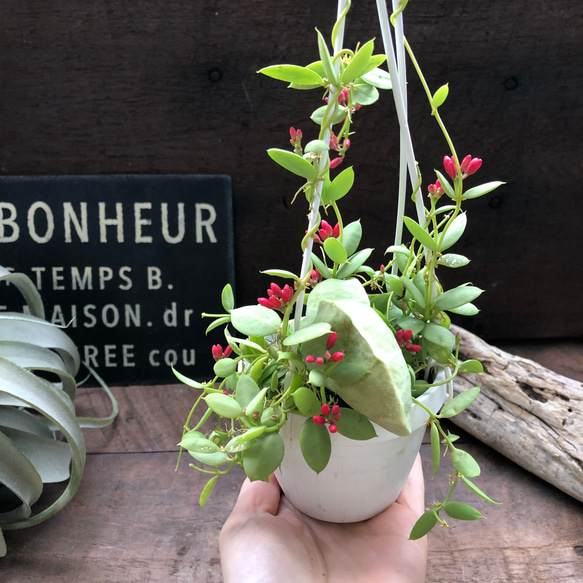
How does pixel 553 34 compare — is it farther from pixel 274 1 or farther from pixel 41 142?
pixel 41 142

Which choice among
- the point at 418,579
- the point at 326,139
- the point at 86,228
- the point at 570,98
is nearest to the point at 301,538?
the point at 418,579

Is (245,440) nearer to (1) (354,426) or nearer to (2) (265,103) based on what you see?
(1) (354,426)

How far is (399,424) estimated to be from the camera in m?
0.34

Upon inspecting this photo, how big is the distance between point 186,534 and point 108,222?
0.42 m

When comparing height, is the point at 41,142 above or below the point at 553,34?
below

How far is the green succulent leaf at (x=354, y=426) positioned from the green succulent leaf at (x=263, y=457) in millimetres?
41

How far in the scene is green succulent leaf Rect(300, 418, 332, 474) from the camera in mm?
358

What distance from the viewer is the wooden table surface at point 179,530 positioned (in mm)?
540

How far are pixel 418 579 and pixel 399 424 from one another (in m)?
0.19

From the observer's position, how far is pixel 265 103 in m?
0.75

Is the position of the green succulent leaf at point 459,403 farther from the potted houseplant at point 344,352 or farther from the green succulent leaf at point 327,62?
the green succulent leaf at point 327,62

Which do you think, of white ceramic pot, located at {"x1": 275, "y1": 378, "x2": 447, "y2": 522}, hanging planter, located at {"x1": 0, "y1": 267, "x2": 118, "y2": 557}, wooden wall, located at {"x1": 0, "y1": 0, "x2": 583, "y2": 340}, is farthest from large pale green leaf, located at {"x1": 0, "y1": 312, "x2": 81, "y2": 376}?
white ceramic pot, located at {"x1": 275, "y1": 378, "x2": 447, "y2": 522}

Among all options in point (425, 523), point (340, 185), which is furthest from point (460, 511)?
point (340, 185)

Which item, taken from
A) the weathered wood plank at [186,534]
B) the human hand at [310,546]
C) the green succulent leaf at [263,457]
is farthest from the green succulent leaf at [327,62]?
the weathered wood plank at [186,534]
